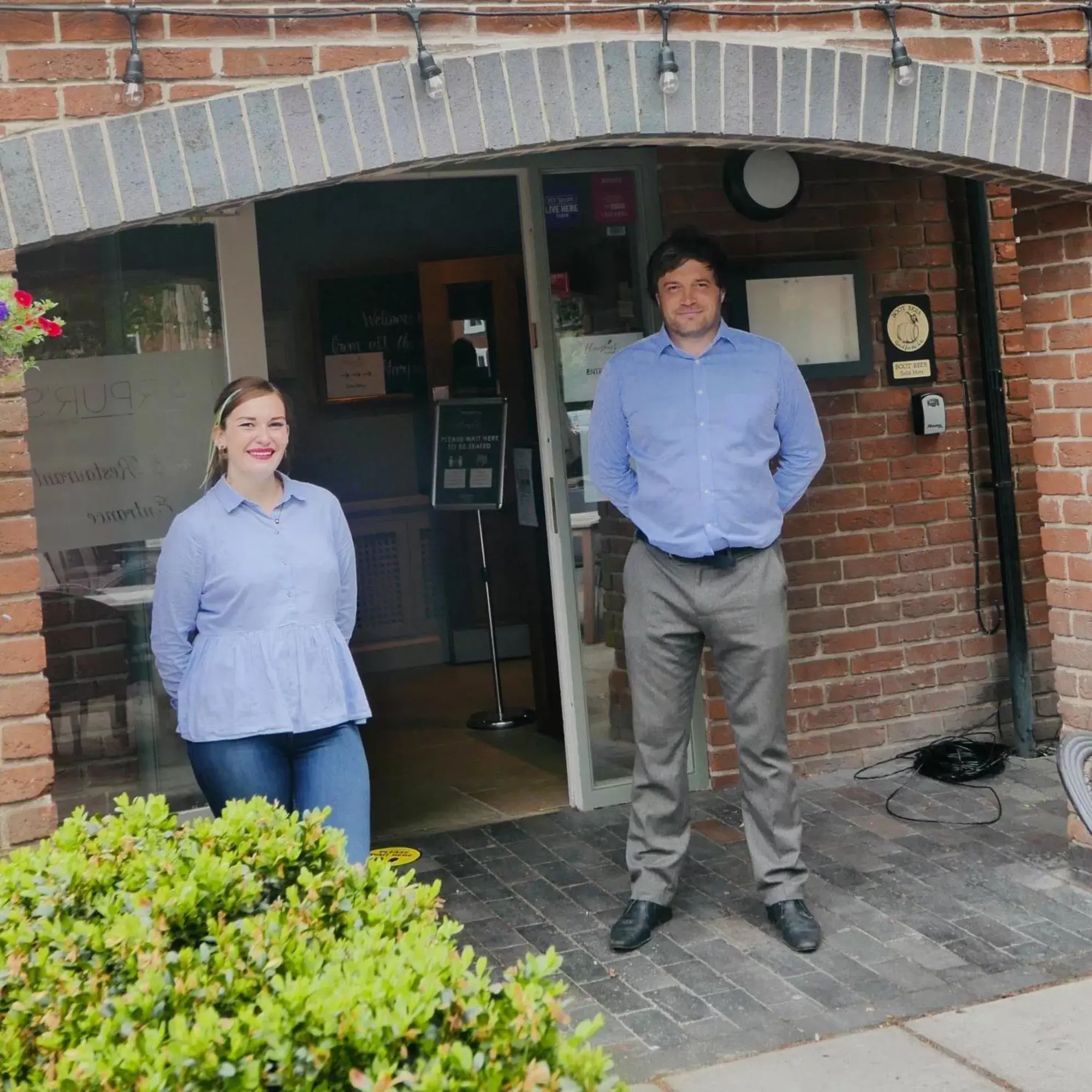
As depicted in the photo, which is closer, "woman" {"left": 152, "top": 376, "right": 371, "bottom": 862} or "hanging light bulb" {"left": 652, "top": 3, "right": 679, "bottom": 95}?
"woman" {"left": 152, "top": 376, "right": 371, "bottom": 862}

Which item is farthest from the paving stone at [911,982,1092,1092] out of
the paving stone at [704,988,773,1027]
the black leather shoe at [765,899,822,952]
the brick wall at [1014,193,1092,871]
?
the brick wall at [1014,193,1092,871]

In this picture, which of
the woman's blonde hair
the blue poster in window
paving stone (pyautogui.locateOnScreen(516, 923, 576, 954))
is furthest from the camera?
the blue poster in window

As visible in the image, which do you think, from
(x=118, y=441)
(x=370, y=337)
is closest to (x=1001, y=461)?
(x=118, y=441)

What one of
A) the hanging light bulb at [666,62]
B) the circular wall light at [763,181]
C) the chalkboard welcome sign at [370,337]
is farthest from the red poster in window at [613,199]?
the chalkboard welcome sign at [370,337]

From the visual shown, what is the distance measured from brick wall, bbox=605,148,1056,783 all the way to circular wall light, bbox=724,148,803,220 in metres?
0.12

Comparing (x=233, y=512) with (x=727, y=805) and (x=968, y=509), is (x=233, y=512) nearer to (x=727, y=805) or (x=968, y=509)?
(x=727, y=805)

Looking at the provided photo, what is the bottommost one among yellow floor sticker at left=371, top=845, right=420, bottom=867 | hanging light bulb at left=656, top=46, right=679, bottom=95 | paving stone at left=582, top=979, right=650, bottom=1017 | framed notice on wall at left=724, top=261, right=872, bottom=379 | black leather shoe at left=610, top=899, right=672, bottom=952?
paving stone at left=582, top=979, right=650, bottom=1017

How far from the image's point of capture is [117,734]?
217 inches

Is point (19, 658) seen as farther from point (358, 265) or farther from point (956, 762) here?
point (358, 265)

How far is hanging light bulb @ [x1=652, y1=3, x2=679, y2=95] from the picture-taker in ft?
13.5

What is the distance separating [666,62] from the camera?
4105 millimetres

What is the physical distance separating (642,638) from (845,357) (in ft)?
6.77

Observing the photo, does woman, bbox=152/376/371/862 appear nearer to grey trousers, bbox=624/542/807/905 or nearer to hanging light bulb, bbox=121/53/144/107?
hanging light bulb, bbox=121/53/144/107

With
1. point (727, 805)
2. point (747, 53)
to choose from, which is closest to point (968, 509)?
point (727, 805)
